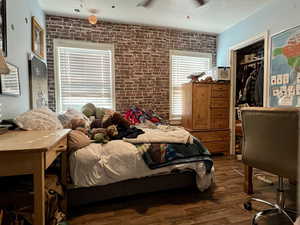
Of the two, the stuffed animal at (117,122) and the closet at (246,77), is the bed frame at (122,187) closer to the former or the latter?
the stuffed animal at (117,122)

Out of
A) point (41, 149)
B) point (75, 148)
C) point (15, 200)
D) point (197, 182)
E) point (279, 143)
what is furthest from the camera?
point (197, 182)

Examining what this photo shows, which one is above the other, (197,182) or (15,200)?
(15,200)

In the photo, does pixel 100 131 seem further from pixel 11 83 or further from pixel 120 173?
pixel 11 83

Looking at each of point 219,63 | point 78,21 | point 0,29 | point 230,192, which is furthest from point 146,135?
point 219,63

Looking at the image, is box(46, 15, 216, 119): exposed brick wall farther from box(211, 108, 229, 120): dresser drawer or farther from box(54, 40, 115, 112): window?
box(211, 108, 229, 120): dresser drawer

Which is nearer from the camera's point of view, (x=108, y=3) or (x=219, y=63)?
(x=108, y=3)

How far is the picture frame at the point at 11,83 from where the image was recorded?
5.89 ft

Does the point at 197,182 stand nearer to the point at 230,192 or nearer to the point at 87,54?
the point at 230,192

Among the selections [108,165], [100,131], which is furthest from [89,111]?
[108,165]

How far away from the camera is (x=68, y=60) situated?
361 centimetres

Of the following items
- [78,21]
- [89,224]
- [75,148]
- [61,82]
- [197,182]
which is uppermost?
[78,21]

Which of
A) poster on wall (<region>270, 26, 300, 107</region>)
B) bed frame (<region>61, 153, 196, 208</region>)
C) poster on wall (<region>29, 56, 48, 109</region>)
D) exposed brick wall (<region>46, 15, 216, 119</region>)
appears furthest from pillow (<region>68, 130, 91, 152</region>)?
poster on wall (<region>270, 26, 300, 107</region>)

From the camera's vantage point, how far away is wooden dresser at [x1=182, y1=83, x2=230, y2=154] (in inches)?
146

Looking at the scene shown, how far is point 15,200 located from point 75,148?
65cm
